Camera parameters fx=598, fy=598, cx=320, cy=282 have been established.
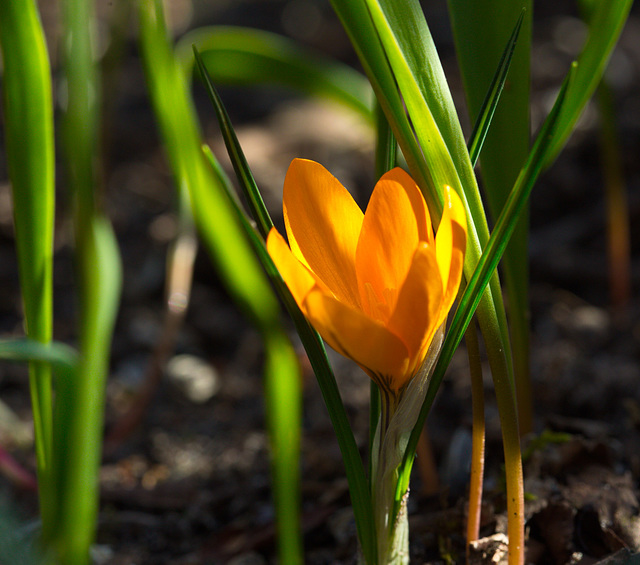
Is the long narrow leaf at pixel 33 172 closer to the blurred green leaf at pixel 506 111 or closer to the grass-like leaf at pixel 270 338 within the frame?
the grass-like leaf at pixel 270 338

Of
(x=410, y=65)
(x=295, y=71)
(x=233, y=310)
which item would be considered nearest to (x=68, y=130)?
(x=295, y=71)

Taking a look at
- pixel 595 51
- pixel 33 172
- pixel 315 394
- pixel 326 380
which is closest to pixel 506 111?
pixel 595 51

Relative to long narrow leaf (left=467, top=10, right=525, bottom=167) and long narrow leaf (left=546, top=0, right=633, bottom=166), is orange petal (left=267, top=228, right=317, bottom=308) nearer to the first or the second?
long narrow leaf (left=467, top=10, right=525, bottom=167)

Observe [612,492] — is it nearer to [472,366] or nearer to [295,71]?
[472,366]

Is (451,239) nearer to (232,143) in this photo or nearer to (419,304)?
(419,304)

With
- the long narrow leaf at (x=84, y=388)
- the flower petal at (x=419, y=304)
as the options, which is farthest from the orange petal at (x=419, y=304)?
the long narrow leaf at (x=84, y=388)

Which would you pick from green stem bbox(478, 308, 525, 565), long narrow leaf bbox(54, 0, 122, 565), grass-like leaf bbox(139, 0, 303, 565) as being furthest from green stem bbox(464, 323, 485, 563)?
long narrow leaf bbox(54, 0, 122, 565)

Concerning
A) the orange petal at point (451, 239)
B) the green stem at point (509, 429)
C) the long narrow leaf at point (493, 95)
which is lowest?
the green stem at point (509, 429)
